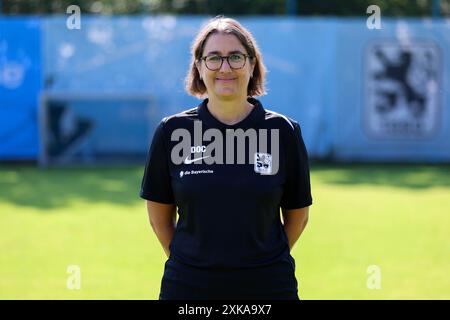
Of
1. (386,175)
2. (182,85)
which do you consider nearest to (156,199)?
(386,175)

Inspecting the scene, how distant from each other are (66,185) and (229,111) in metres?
9.90

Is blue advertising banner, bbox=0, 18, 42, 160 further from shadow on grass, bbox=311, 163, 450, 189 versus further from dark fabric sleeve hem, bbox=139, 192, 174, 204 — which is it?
dark fabric sleeve hem, bbox=139, 192, 174, 204

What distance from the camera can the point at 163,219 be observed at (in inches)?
139

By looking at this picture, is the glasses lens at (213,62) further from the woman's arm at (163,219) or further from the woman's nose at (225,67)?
the woman's arm at (163,219)

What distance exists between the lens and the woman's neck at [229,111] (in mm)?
3260

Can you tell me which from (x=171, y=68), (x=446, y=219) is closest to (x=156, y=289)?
(x=446, y=219)

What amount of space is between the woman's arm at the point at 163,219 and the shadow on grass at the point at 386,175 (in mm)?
9609

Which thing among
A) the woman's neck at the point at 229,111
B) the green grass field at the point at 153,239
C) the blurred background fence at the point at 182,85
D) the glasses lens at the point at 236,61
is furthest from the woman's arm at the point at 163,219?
the blurred background fence at the point at 182,85

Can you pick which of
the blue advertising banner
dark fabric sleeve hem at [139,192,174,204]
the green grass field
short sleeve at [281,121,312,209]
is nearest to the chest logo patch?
short sleeve at [281,121,312,209]

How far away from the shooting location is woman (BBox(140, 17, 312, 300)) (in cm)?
312

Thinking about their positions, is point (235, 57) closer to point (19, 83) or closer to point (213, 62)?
point (213, 62)

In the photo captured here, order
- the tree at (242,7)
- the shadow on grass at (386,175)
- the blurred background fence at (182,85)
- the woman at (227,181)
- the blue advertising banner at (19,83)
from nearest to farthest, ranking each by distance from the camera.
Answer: the woman at (227,181) → the shadow on grass at (386,175) → the blue advertising banner at (19,83) → the blurred background fence at (182,85) → the tree at (242,7)

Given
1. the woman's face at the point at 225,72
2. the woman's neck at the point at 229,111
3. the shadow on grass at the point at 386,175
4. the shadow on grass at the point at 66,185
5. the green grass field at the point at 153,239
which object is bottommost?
the shadow on grass at the point at 386,175
